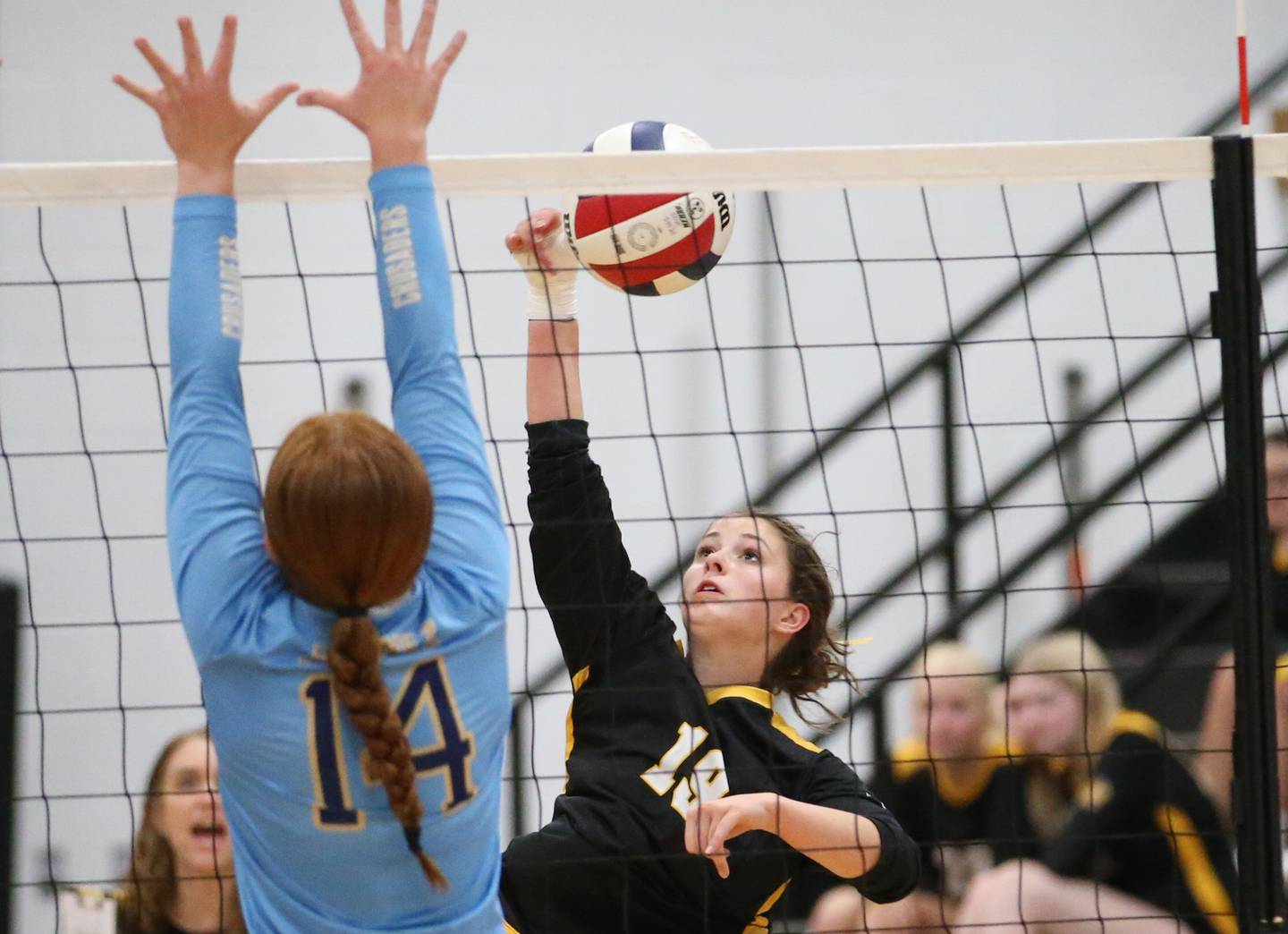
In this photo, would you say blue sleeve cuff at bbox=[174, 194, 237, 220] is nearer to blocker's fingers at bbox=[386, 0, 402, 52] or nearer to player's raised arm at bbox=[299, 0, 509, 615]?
player's raised arm at bbox=[299, 0, 509, 615]

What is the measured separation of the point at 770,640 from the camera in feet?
9.26

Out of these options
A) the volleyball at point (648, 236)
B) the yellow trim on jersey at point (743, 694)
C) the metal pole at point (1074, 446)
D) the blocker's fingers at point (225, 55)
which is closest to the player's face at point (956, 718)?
the yellow trim on jersey at point (743, 694)

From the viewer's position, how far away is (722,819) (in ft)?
7.07

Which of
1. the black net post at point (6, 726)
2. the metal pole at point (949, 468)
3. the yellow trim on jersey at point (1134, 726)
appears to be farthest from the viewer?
the metal pole at point (949, 468)

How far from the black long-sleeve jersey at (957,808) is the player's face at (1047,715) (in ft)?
0.27

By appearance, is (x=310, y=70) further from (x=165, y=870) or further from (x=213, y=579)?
(x=213, y=579)

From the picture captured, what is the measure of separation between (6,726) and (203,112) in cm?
322

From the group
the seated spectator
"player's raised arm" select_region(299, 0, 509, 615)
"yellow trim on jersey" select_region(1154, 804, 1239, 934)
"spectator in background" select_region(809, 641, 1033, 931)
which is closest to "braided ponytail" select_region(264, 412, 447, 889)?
"player's raised arm" select_region(299, 0, 509, 615)

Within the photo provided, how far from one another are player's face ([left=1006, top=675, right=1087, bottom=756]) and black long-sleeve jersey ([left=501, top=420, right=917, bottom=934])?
A: 1077 mm

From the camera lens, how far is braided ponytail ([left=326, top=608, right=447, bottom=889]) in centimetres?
163

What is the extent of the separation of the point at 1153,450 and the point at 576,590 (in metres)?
2.70

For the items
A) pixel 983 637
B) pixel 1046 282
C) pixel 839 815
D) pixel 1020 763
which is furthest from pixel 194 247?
pixel 1046 282

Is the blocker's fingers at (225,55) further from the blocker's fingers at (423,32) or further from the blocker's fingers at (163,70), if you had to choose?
the blocker's fingers at (423,32)

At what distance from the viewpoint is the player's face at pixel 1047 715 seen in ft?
11.5
